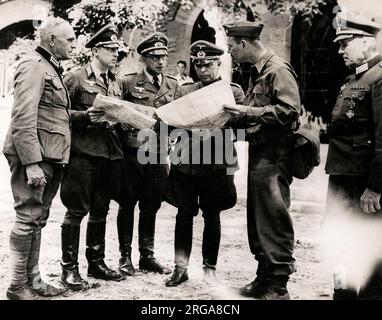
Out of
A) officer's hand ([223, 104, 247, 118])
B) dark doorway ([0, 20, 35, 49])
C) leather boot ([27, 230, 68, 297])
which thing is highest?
dark doorway ([0, 20, 35, 49])

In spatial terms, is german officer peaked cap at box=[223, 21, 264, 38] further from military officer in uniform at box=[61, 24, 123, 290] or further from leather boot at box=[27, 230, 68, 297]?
leather boot at box=[27, 230, 68, 297]

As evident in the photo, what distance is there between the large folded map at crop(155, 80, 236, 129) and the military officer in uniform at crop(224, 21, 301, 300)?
86 mm

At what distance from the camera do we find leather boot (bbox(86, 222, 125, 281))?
154 inches

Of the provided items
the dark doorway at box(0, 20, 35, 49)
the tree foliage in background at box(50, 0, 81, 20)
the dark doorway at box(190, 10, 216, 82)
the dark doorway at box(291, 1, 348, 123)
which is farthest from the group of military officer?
the dark doorway at box(291, 1, 348, 123)

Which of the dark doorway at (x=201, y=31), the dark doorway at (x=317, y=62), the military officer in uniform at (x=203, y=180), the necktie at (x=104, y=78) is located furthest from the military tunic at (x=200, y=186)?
the dark doorway at (x=317, y=62)

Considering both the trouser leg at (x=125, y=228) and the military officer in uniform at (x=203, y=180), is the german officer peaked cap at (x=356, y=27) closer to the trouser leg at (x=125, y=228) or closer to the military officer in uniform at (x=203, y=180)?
the military officer in uniform at (x=203, y=180)

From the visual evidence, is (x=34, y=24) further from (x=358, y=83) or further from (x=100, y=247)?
(x=358, y=83)

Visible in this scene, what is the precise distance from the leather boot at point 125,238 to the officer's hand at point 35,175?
109 centimetres

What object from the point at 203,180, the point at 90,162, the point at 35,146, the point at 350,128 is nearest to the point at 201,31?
the point at 203,180

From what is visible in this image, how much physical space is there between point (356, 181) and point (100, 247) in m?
1.96

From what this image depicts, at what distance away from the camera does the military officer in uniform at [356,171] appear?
125 inches

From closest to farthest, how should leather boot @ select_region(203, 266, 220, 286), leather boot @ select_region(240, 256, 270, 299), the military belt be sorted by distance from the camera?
1. the military belt
2. leather boot @ select_region(240, 256, 270, 299)
3. leather boot @ select_region(203, 266, 220, 286)
